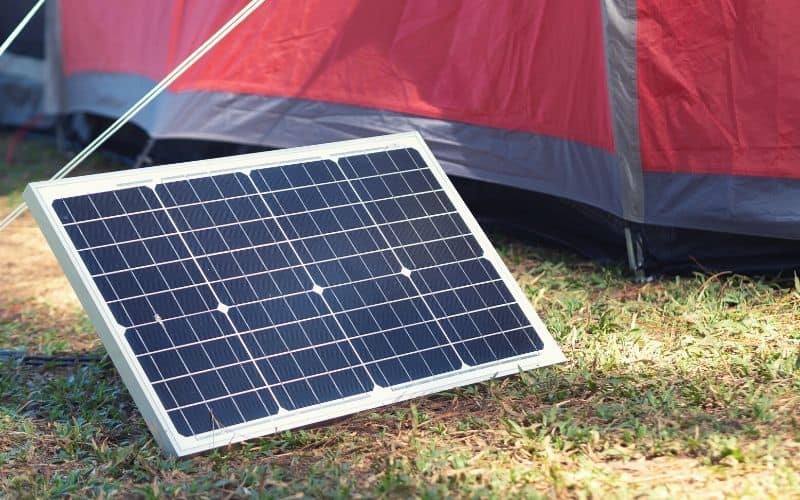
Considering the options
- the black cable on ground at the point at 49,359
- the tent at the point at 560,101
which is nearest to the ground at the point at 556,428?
the black cable on ground at the point at 49,359

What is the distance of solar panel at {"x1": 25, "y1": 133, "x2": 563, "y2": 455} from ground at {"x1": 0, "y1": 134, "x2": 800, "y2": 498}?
0.10m

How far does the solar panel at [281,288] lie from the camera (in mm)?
3139

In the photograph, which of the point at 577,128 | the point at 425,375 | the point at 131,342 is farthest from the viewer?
the point at 577,128

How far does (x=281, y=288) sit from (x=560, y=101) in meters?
1.69

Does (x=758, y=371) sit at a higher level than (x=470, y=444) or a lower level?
lower

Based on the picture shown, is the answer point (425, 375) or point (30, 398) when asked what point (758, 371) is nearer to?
point (425, 375)

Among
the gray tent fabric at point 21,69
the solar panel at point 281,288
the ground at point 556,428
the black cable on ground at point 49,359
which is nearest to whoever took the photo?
the ground at point 556,428

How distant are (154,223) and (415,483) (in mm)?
1142

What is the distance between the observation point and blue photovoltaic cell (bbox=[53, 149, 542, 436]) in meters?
3.17

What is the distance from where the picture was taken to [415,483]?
2.87 m

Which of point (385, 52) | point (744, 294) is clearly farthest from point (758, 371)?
point (385, 52)

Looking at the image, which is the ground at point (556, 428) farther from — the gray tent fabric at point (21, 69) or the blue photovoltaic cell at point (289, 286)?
the gray tent fabric at point (21, 69)

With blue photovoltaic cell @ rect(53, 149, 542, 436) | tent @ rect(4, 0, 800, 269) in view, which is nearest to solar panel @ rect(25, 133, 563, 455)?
blue photovoltaic cell @ rect(53, 149, 542, 436)

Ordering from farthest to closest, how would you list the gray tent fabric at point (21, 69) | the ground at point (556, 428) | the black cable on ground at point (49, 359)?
1. the gray tent fabric at point (21, 69)
2. the black cable on ground at point (49, 359)
3. the ground at point (556, 428)
